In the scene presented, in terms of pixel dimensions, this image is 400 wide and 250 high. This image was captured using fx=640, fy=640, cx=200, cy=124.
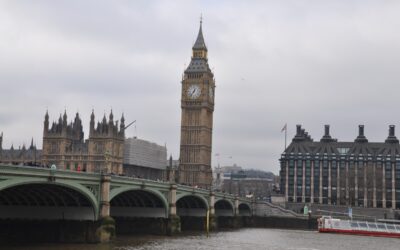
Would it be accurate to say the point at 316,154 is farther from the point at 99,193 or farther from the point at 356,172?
the point at 99,193

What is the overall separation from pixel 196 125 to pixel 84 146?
1152 inches

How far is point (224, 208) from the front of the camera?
10912cm

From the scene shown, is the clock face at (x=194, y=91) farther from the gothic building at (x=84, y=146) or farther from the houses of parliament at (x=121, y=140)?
the gothic building at (x=84, y=146)

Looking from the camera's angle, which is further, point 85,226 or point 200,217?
point 200,217

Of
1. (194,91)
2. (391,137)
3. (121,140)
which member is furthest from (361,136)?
(121,140)

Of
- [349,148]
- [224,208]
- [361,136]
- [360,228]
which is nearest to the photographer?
[360,228]

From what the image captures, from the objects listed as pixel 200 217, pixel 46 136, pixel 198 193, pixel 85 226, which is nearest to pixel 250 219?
pixel 200 217

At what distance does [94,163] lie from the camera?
143 metres

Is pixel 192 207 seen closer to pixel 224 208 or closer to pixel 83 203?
pixel 224 208

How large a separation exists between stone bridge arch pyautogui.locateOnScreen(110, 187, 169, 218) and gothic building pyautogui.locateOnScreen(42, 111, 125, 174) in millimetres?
71437

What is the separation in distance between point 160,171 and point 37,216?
117 meters

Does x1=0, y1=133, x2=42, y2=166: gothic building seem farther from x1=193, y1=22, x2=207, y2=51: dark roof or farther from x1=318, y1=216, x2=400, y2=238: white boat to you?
x1=318, y1=216, x2=400, y2=238: white boat

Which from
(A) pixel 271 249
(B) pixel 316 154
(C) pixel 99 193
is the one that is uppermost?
(B) pixel 316 154

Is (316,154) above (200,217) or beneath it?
above
